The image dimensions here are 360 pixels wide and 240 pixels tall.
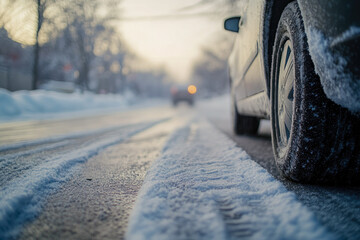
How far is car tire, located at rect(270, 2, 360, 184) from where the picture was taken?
1.06m

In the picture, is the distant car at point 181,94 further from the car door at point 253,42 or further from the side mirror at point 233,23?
the car door at point 253,42

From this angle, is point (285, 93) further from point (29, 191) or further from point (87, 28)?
point (87, 28)

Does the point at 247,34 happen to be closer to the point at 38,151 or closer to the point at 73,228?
the point at 73,228

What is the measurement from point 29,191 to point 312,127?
1.46 metres

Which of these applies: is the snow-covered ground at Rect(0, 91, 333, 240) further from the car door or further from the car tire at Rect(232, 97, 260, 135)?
the car tire at Rect(232, 97, 260, 135)

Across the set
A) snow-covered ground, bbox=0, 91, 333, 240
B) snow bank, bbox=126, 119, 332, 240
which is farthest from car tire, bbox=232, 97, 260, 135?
snow bank, bbox=126, 119, 332, 240

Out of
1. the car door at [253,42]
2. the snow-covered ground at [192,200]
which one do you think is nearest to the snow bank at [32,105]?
the snow-covered ground at [192,200]

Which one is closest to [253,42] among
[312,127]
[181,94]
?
[312,127]

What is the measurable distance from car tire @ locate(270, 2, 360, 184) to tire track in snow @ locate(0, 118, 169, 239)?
4.26 feet

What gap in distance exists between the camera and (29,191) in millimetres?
1163

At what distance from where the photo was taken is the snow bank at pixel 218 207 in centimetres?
81

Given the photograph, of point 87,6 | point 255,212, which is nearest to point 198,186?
point 255,212

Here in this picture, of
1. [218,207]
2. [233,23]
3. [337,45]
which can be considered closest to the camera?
[337,45]

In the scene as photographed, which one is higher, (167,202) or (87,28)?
(87,28)
